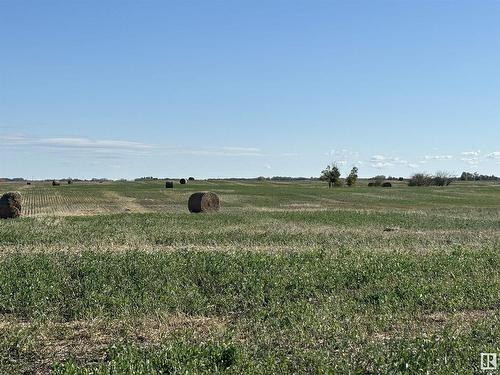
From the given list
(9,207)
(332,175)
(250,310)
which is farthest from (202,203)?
(332,175)

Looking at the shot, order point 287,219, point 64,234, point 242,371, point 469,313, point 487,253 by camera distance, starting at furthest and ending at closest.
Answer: point 287,219 < point 64,234 < point 487,253 < point 469,313 < point 242,371

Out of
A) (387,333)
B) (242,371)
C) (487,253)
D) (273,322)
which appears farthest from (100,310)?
(487,253)

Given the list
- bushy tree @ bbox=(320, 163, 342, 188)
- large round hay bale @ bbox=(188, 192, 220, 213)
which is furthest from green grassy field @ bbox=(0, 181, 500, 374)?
bushy tree @ bbox=(320, 163, 342, 188)

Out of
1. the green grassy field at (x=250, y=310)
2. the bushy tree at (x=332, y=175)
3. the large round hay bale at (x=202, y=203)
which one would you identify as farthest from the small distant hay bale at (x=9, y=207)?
the bushy tree at (x=332, y=175)

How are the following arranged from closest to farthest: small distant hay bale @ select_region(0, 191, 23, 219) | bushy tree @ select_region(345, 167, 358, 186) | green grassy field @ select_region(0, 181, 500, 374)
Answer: green grassy field @ select_region(0, 181, 500, 374) < small distant hay bale @ select_region(0, 191, 23, 219) < bushy tree @ select_region(345, 167, 358, 186)

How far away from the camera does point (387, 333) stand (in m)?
9.78

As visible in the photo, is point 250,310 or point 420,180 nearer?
point 250,310

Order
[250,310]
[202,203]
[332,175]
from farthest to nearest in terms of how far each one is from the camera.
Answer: [332,175]
[202,203]
[250,310]

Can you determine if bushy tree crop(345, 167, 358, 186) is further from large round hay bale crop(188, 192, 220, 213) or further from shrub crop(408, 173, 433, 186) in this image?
large round hay bale crop(188, 192, 220, 213)

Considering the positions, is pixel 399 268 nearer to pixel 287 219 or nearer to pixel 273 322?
pixel 273 322

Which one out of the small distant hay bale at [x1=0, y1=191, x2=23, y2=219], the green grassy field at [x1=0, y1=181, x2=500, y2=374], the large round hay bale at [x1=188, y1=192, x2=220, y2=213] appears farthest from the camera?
the large round hay bale at [x1=188, y1=192, x2=220, y2=213]

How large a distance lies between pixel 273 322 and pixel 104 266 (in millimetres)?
6090

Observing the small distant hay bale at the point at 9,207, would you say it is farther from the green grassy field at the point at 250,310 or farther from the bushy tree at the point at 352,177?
the bushy tree at the point at 352,177

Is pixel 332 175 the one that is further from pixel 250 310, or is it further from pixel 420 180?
pixel 250 310
